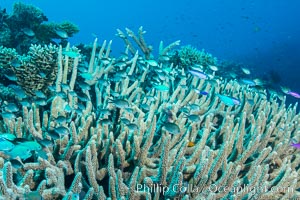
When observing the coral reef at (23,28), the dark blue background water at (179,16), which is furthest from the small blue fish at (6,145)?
the dark blue background water at (179,16)

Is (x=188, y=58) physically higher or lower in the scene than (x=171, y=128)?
higher

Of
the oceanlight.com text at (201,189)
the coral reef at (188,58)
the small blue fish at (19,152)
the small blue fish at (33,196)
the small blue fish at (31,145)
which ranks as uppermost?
the coral reef at (188,58)

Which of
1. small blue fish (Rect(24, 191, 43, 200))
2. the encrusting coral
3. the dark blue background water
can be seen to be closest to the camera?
small blue fish (Rect(24, 191, 43, 200))

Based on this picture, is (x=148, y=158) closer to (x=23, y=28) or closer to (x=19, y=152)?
(x=19, y=152)

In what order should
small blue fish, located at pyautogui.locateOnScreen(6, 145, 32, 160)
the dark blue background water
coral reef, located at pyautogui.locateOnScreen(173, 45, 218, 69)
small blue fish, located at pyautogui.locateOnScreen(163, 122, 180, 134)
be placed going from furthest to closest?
the dark blue background water
coral reef, located at pyautogui.locateOnScreen(173, 45, 218, 69)
small blue fish, located at pyautogui.locateOnScreen(163, 122, 180, 134)
small blue fish, located at pyautogui.locateOnScreen(6, 145, 32, 160)

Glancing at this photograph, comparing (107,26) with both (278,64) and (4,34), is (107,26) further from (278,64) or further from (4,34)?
(4,34)

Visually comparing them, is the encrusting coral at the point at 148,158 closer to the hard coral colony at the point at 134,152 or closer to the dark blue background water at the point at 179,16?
the hard coral colony at the point at 134,152

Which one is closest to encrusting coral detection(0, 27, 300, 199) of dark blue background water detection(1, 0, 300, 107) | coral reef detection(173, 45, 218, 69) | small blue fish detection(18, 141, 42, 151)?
small blue fish detection(18, 141, 42, 151)

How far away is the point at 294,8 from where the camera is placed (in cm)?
12619

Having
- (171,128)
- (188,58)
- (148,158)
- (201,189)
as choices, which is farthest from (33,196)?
(188,58)

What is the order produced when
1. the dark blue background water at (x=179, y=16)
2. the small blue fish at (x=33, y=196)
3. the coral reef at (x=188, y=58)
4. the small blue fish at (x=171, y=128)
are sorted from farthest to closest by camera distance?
the dark blue background water at (x=179, y=16), the coral reef at (x=188, y=58), the small blue fish at (x=171, y=128), the small blue fish at (x=33, y=196)

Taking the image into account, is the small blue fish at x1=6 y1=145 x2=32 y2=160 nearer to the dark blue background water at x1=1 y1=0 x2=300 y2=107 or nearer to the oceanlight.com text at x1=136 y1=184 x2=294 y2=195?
the oceanlight.com text at x1=136 y1=184 x2=294 y2=195

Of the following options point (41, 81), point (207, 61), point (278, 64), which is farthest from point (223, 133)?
point (278, 64)

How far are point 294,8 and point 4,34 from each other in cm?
14512
